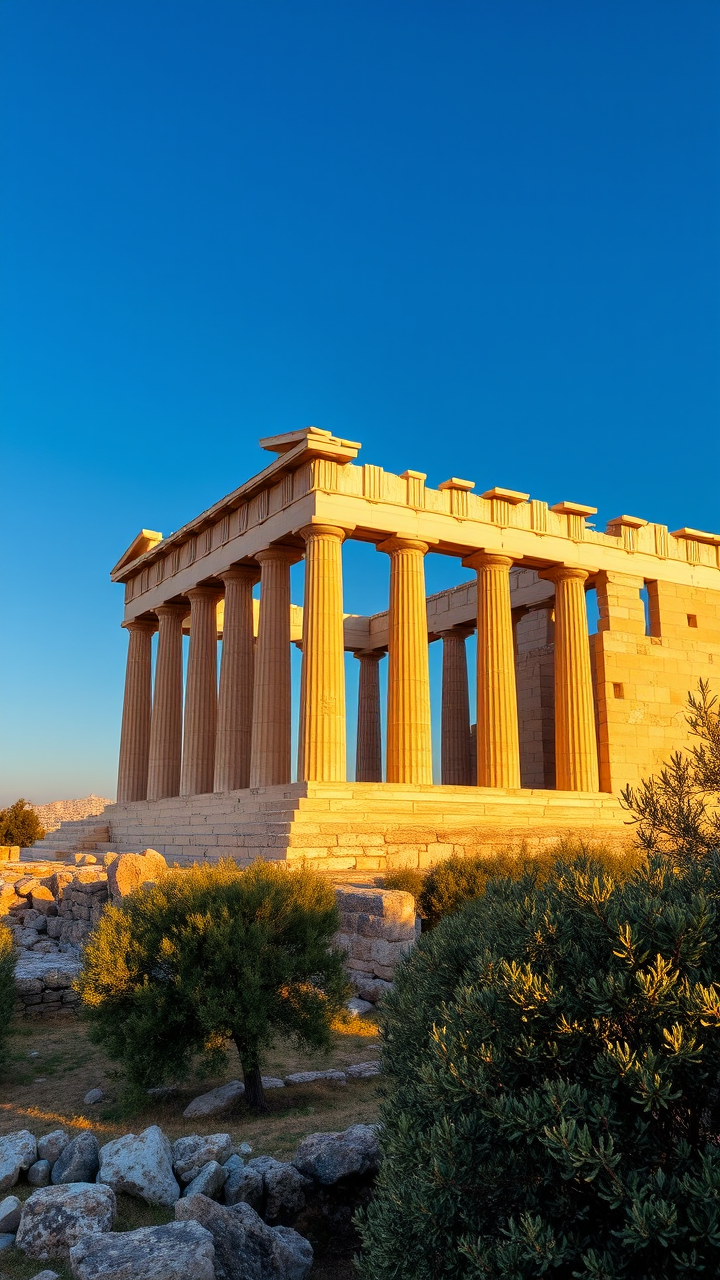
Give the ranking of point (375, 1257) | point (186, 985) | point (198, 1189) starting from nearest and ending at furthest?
point (375, 1257), point (198, 1189), point (186, 985)

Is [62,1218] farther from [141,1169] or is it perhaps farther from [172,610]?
[172,610]

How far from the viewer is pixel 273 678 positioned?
32344mm

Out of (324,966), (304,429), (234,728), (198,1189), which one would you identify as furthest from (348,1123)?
(234,728)

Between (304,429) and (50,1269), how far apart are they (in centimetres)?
2516

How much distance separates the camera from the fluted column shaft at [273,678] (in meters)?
31.7

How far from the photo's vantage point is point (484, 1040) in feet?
15.7

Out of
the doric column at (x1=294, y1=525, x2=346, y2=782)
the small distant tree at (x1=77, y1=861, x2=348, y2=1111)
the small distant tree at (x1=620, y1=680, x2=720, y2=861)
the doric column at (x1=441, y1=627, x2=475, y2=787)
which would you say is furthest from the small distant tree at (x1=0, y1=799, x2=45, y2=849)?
the small distant tree at (x1=620, y1=680, x2=720, y2=861)

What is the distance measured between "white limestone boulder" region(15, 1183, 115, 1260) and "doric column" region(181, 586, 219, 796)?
3017cm

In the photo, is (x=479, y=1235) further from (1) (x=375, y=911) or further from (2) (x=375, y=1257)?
(1) (x=375, y=911)

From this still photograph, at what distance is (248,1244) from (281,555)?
27.1m

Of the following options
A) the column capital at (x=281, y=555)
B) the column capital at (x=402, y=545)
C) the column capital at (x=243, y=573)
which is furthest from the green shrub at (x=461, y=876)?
the column capital at (x=243, y=573)

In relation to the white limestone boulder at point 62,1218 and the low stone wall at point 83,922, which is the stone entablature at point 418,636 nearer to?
the low stone wall at point 83,922

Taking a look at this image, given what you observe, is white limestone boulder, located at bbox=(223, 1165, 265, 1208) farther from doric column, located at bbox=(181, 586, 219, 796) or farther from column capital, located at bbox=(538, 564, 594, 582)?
doric column, located at bbox=(181, 586, 219, 796)

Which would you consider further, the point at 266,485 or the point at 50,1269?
the point at 266,485
